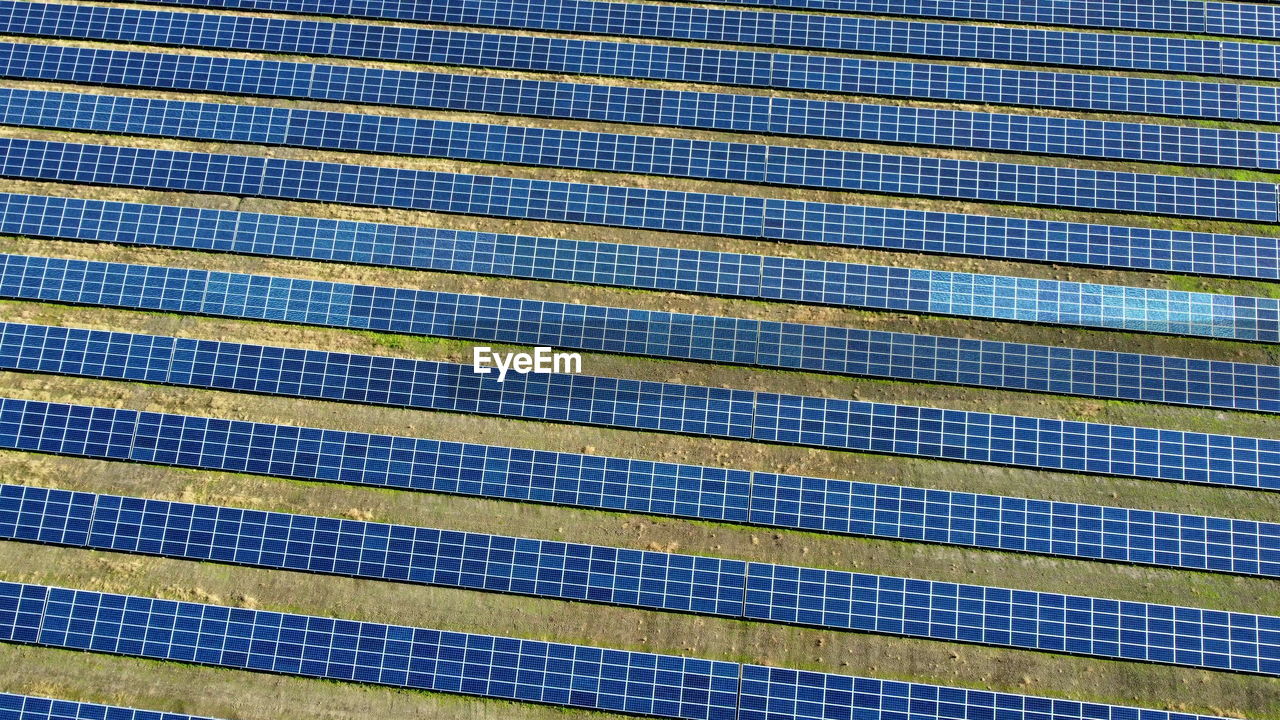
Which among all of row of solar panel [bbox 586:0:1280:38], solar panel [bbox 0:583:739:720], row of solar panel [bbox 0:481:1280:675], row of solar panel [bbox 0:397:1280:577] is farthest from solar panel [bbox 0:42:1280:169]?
solar panel [bbox 0:583:739:720]

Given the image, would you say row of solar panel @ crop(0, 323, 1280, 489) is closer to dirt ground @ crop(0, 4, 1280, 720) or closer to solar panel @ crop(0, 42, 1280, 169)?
dirt ground @ crop(0, 4, 1280, 720)

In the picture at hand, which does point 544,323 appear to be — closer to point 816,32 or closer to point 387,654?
point 387,654

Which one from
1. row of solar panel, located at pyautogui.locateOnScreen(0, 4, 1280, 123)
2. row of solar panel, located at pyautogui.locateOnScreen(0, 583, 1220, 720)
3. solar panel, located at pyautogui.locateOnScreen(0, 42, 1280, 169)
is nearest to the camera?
row of solar panel, located at pyautogui.locateOnScreen(0, 583, 1220, 720)

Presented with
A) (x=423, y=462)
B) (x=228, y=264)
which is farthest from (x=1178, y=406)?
(x=228, y=264)

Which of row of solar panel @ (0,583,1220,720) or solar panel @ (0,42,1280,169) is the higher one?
solar panel @ (0,42,1280,169)

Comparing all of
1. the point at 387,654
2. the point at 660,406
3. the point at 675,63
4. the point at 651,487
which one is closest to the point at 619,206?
the point at 675,63

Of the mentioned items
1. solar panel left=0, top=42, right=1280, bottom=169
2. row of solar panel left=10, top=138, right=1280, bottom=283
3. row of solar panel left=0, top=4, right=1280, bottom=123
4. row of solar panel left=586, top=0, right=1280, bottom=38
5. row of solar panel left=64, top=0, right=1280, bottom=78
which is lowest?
row of solar panel left=10, top=138, right=1280, bottom=283
